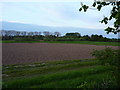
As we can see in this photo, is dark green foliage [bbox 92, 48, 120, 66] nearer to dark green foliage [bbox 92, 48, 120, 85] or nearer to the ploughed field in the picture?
dark green foliage [bbox 92, 48, 120, 85]

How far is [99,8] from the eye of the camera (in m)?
3.43

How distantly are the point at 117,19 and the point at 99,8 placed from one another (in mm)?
525

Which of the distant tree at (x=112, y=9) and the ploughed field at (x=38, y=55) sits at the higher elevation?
the distant tree at (x=112, y=9)

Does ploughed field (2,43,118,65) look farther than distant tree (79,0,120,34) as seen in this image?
Yes

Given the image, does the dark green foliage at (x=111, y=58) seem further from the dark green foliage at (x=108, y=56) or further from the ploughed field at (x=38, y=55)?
the ploughed field at (x=38, y=55)

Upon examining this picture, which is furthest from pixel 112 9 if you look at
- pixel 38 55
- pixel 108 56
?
pixel 38 55

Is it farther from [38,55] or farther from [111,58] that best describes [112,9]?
[38,55]

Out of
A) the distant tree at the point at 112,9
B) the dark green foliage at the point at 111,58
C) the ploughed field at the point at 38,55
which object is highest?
the distant tree at the point at 112,9

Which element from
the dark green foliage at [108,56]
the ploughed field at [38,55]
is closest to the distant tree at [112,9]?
the dark green foliage at [108,56]

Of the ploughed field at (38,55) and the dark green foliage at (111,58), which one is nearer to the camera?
the dark green foliage at (111,58)

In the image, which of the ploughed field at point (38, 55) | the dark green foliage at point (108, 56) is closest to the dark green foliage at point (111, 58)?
the dark green foliage at point (108, 56)

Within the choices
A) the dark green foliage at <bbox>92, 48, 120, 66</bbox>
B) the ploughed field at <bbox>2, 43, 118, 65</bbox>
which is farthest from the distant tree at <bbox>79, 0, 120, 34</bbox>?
the ploughed field at <bbox>2, 43, 118, 65</bbox>

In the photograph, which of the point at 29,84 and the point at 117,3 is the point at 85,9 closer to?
the point at 117,3

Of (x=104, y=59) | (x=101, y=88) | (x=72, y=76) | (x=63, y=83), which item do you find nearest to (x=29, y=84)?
(x=63, y=83)
